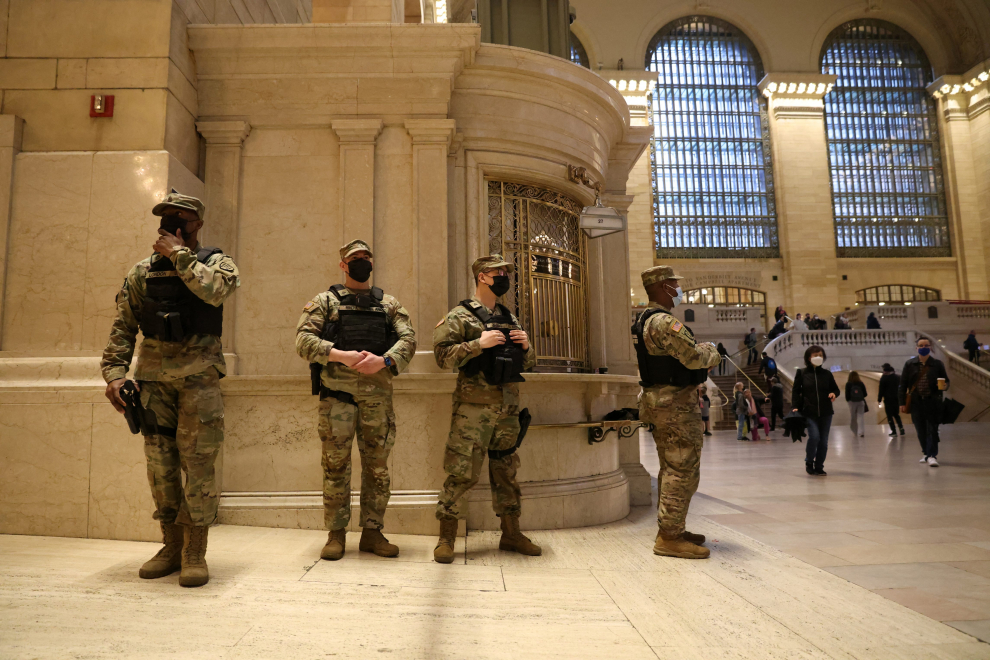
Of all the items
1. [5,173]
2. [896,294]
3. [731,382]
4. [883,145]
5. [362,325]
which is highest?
[883,145]

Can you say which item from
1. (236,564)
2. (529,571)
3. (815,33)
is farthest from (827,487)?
(815,33)

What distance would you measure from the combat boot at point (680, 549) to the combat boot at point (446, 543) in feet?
4.73

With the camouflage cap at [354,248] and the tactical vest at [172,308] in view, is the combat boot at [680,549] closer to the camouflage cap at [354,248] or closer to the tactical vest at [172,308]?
the camouflage cap at [354,248]

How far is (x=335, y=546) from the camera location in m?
4.14

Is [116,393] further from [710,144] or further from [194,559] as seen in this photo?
[710,144]

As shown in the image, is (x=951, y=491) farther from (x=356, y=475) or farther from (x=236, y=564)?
(x=236, y=564)

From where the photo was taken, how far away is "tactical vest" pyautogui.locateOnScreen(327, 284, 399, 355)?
4250mm

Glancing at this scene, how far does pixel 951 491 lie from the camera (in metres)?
7.05

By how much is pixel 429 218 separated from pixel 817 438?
21.2ft

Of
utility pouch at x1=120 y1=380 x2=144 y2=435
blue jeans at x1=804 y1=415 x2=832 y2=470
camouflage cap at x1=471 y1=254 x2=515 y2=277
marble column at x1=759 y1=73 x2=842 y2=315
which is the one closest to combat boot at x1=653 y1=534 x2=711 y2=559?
camouflage cap at x1=471 y1=254 x2=515 y2=277

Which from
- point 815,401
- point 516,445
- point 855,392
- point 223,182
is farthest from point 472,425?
point 855,392

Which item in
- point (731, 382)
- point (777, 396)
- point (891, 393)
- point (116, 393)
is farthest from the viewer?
point (731, 382)

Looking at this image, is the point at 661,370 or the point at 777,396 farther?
the point at 777,396

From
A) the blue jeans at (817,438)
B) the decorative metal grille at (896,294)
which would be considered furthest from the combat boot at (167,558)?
the decorative metal grille at (896,294)
